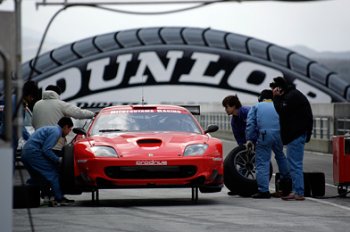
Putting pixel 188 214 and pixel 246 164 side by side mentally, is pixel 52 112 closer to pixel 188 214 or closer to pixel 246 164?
pixel 246 164

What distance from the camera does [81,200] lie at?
616 inches

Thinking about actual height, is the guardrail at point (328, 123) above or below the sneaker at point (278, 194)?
above

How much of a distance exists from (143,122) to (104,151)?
1.34m

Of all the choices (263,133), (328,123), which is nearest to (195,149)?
(263,133)

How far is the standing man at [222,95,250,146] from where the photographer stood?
52.6ft

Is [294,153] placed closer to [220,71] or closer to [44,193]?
[44,193]

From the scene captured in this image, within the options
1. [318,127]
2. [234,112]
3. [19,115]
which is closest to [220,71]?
[318,127]

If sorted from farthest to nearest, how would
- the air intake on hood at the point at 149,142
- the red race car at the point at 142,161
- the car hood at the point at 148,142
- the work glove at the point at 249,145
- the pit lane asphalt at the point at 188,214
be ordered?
the work glove at the point at 249,145 → the air intake on hood at the point at 149,142 → the car hood at the point at 148,142 → the red race car at the point at 142,161 → the pit lane asphalt at the point at 188,214

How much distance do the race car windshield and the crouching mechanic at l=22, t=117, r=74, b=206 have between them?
0.85m

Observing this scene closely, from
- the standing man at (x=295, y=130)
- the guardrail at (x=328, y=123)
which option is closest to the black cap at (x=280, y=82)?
the standing man at (x=295, y=130)

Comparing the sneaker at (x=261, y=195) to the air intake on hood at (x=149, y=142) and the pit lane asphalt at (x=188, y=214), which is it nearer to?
the pit lane asphalt at (x=188, y=214)

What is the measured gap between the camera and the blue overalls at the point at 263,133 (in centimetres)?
1551

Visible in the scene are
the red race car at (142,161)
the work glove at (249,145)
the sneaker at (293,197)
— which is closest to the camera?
the red race car at (142,161)

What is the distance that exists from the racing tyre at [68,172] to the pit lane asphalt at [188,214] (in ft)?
0.77
